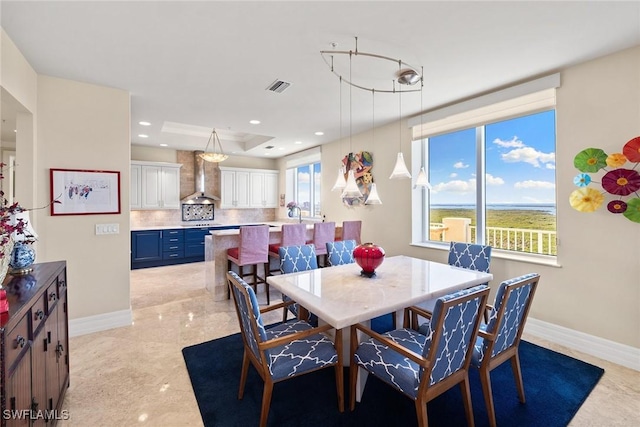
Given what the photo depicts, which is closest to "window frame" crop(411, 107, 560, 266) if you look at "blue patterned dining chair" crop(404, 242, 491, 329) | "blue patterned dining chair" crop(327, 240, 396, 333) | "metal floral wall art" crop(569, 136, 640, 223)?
"metal floral wall art" crop(569, 136, 640, 223)

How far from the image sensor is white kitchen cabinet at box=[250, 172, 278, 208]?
7.55 metres

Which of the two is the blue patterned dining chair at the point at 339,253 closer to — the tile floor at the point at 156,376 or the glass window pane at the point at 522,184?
the tile floor at the point at 156,376

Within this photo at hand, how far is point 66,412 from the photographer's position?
189 cm

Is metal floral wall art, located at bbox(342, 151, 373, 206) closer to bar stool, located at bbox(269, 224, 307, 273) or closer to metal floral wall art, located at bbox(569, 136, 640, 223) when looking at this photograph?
bar stool, located at bbox(269, 224, 307, 273)

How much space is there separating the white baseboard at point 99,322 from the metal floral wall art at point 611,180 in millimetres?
4614

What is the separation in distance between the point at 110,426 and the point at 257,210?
248 inches

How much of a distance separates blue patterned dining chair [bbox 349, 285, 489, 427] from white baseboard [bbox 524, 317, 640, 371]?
6.03 ft

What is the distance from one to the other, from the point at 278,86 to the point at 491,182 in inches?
108

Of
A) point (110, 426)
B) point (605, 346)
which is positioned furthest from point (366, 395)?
point (605, 346)

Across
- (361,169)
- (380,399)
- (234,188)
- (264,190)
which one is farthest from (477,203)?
(234,188)

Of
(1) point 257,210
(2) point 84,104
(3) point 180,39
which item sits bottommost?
(1) point 257,210

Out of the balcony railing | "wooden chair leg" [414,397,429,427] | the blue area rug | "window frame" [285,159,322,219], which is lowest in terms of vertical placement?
the blue area rug

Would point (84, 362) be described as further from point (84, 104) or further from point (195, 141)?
point (195, 141)

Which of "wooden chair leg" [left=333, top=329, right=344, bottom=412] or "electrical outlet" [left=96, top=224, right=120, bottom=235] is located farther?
"electrical outlet" [left=96, top=224, right=120, bottom=235]
